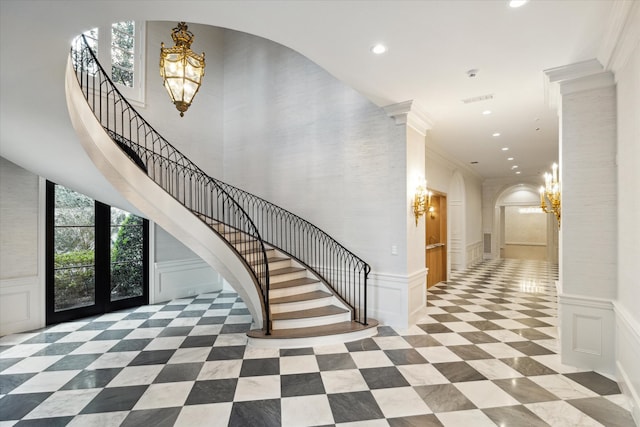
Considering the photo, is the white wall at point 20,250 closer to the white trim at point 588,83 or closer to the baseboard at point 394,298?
the baseboard at point 394,298

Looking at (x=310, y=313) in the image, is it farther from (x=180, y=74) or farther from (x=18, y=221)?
(x=18, y=221)

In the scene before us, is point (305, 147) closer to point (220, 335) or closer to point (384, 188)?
point (384, 188)

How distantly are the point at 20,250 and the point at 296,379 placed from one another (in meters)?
4.80

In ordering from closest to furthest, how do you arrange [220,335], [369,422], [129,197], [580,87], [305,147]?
[369,422], [580,87], [129,197], [220,335], [305,147]

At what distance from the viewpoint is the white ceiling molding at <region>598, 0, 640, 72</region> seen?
7.93 feet

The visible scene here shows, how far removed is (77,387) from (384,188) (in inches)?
179

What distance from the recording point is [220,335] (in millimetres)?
4574

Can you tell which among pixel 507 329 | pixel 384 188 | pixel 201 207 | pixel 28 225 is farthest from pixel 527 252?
pixel 28 225

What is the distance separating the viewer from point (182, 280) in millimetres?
6910

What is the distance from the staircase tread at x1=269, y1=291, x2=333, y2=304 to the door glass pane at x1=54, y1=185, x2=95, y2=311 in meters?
3.53

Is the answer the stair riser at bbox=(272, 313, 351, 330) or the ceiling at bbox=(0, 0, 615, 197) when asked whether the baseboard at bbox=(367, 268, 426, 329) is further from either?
the ceiling at bbox=(0, 0, 615, 197)

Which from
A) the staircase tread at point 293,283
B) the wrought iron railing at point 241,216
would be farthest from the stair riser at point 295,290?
the wrought iron railing at point 241,216

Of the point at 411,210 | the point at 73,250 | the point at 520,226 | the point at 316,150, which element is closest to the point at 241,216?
the point at 316,150

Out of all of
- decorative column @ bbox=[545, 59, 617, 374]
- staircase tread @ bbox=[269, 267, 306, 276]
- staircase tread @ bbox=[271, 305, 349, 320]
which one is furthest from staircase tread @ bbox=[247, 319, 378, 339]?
decorative column @ bbox=[545, 59, 617, 374]
